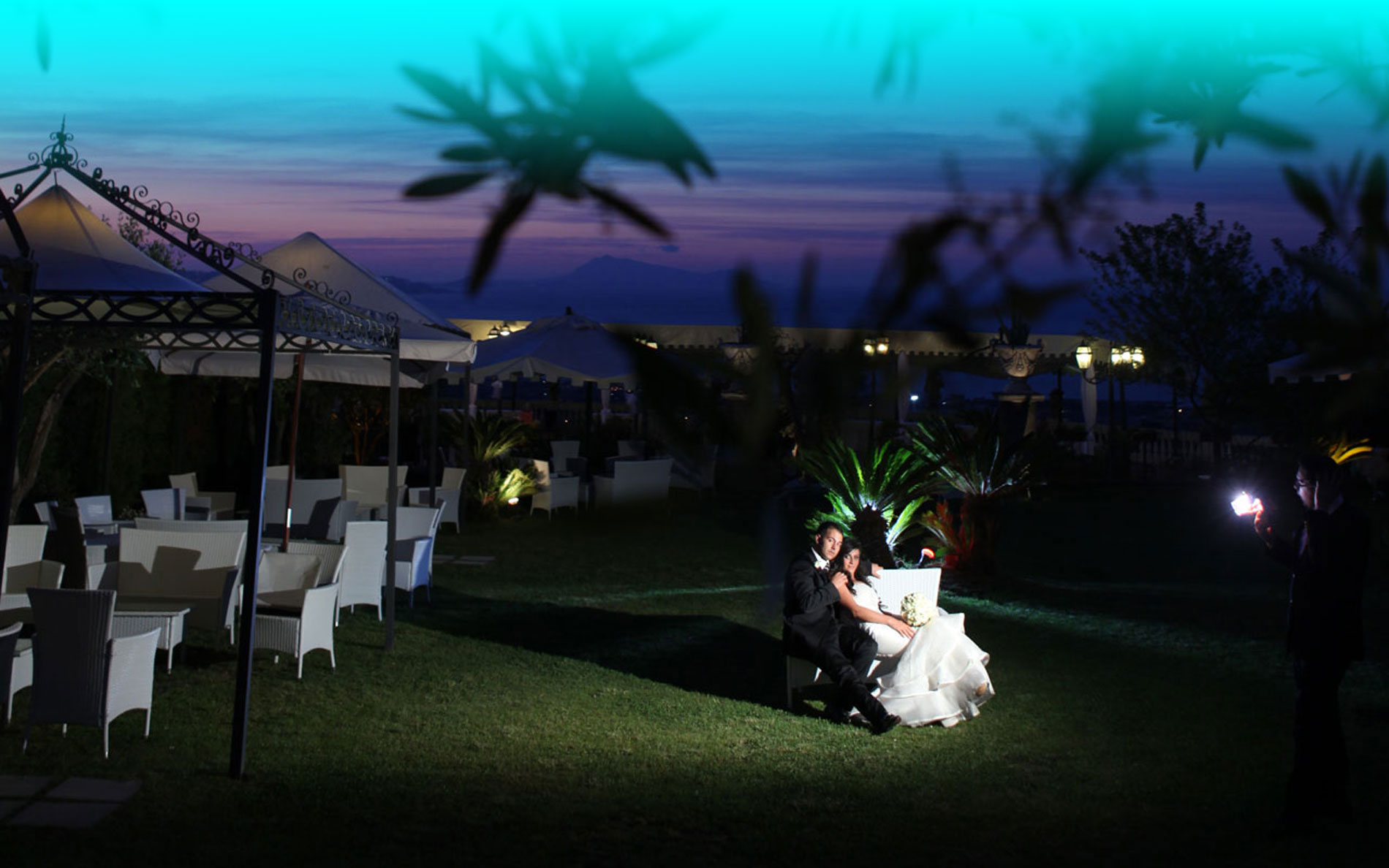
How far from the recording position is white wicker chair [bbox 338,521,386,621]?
32.3 ft

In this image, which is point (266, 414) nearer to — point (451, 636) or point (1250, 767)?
point (451, 636)

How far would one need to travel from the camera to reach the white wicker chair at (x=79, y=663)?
6.19 meters

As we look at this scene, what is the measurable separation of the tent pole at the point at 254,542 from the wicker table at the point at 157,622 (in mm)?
1313

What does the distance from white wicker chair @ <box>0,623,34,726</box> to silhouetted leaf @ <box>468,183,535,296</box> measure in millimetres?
6761

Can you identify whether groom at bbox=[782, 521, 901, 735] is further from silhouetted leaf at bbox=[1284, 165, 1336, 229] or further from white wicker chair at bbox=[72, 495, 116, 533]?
white wicker chair at bbox=[72, 495, 116, 533]

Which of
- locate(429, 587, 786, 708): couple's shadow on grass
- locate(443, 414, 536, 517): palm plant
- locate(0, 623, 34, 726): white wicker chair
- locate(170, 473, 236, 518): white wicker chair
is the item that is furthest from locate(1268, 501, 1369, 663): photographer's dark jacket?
locate(443, 414, 536, 517): palm plant

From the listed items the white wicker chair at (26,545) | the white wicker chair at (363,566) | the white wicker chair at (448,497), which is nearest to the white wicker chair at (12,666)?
the white wicker chair at (26,545)

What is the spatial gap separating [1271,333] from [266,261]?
1084cm

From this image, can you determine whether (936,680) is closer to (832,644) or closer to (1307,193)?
(832,644)

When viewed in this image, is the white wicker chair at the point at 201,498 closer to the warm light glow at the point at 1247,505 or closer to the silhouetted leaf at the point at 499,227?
the warm light glow at the point at 1247,505

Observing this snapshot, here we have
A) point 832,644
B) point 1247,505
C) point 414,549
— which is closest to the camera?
point 1247,505

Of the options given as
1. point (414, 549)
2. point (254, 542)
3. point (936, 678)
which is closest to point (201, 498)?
point (414, 549)

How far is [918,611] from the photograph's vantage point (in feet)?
25.3

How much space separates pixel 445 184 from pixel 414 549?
418 inches
